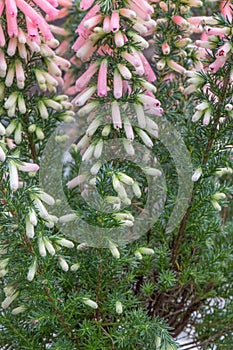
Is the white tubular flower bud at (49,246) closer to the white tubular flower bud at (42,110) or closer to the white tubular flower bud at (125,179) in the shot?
the white tubular flower bud at (125,179)

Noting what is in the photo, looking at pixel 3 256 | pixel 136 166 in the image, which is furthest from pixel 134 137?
pixel 3 256

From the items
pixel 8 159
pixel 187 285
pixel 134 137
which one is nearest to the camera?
pixel 8 159

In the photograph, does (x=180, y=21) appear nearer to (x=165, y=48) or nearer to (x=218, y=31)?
(x=165, y=48)

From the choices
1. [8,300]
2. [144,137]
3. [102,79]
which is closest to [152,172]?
[144,137]

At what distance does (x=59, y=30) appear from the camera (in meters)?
1.35

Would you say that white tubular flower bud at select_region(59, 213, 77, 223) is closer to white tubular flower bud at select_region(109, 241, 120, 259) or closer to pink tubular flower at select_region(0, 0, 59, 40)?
white tubular flower bud at select_region(109, 241, 120, 259)

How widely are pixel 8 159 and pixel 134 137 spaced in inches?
9.4

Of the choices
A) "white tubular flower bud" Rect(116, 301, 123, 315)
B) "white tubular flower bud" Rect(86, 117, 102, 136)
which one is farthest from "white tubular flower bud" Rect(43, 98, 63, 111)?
"white tubular flower bud" Rect(116, 301, 123, 315)

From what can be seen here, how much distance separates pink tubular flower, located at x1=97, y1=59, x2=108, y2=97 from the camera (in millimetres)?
948

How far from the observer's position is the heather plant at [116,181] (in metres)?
0.93

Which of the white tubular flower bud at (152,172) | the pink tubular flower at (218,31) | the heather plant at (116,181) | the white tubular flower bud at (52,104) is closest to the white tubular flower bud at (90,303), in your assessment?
the heather plant at (116,181)

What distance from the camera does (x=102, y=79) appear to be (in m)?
0.95

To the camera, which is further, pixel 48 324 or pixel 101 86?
pixel 48 324

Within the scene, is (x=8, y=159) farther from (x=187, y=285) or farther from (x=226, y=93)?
(x=187, y=285)
